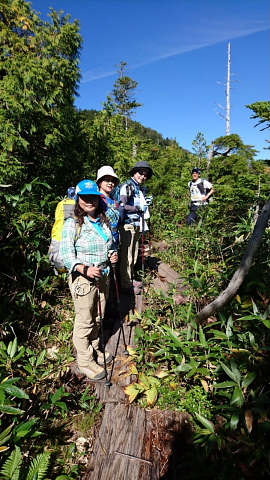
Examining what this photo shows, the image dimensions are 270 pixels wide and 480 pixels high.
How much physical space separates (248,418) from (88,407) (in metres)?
1.63

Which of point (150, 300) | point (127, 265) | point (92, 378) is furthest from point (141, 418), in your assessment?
point (127, 265)

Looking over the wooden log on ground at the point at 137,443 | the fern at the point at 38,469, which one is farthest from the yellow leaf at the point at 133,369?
the fern at the point at 38,469

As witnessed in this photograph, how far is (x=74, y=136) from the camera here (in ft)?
21.1

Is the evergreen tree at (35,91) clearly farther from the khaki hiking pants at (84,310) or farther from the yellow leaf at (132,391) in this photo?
the yellow leaf at (132,391)

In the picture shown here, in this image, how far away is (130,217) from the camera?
462 centimetres

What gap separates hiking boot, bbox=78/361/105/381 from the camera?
303 cm

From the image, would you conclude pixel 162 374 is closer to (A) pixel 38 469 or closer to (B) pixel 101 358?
(B) pixel 101 358

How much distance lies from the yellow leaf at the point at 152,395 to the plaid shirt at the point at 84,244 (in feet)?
5.19

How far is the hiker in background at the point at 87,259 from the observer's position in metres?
2.65

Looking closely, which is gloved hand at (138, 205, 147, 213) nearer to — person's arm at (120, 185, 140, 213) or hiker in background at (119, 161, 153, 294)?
hiker in background at (119, 161, 153, 294)

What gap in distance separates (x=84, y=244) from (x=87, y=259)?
0.19 meters

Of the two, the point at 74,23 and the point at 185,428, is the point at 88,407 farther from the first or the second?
the point at 74,23

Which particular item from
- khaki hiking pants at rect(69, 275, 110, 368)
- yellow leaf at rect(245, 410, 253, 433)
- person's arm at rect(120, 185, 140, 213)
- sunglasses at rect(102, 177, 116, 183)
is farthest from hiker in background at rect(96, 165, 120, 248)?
yellow leaf at rect(245, 410, 253, 433)

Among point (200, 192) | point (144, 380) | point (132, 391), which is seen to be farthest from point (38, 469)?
point (200, 192)
